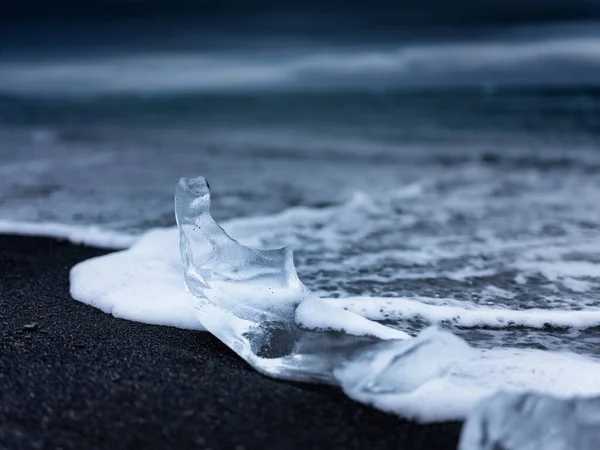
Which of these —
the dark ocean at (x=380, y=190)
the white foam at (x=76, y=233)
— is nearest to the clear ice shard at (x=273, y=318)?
the dark ocean at (x=380, y=190)

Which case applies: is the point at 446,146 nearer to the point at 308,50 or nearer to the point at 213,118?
the point at 308,50

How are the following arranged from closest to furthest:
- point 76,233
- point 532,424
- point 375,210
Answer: point 532,424, point 76,233, point 375,210

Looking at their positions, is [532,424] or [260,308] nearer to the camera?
[532,424]

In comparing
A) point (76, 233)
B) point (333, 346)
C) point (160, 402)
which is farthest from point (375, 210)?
point (160, 402)

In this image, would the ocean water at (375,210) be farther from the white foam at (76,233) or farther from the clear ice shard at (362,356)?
the clear ice shard at (362,356)

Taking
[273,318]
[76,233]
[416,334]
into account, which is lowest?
[76,233]

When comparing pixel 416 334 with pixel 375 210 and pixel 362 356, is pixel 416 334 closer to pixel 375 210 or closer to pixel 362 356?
pixel 362 356

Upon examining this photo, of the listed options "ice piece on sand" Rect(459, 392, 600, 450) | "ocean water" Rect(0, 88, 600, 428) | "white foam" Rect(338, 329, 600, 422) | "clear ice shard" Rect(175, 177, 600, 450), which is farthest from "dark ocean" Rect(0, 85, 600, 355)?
"ice piece on sand" Rect(459, 392, 600, 450)
